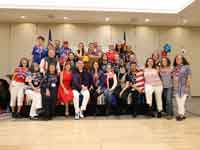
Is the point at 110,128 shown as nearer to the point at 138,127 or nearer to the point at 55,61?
the point at 138,127

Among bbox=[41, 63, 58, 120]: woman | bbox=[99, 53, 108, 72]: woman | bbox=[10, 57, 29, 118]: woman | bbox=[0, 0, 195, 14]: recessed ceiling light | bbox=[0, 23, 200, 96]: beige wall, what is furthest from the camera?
bbox=[0, 23, 200, 96]: beige wall

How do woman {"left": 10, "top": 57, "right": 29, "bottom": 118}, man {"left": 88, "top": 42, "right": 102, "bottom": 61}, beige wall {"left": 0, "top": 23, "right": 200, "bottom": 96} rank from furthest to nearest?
beige wall {"left": 0, "top": 23, "right": 200, "bottom": 96} → man {"left": 88, "top": 42, "right": 102, "bottom": 61} → woman {"left": 10, "top": 57, "right": 29, "bottom": 118}

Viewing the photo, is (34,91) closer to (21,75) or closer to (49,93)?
(49,93)

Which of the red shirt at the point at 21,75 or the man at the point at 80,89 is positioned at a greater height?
the red shirt at the point at 21,75

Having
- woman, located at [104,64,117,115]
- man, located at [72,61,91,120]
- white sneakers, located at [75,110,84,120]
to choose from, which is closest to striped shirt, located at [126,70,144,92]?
woman, located at [104,64,117,115]

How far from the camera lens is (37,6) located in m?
8.05

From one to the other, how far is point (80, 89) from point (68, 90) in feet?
0.89

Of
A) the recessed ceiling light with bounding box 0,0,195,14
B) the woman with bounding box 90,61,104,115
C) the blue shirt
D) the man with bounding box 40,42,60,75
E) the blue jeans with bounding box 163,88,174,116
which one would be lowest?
the blue jeans with bounding box 163,88,174,116

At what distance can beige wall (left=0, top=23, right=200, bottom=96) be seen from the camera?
34.0 ft

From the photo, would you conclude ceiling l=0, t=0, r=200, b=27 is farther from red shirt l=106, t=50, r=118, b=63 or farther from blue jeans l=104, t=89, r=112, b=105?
blue jeans l=104, t=89, r=112, b=105

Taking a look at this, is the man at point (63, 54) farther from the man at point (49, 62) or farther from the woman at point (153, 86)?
the woman at point (153, 86)

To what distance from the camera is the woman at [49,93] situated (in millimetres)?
6312

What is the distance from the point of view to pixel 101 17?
9.32m

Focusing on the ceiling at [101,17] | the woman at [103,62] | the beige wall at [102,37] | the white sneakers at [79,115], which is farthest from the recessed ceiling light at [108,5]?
the white sneakers at [79,115]
